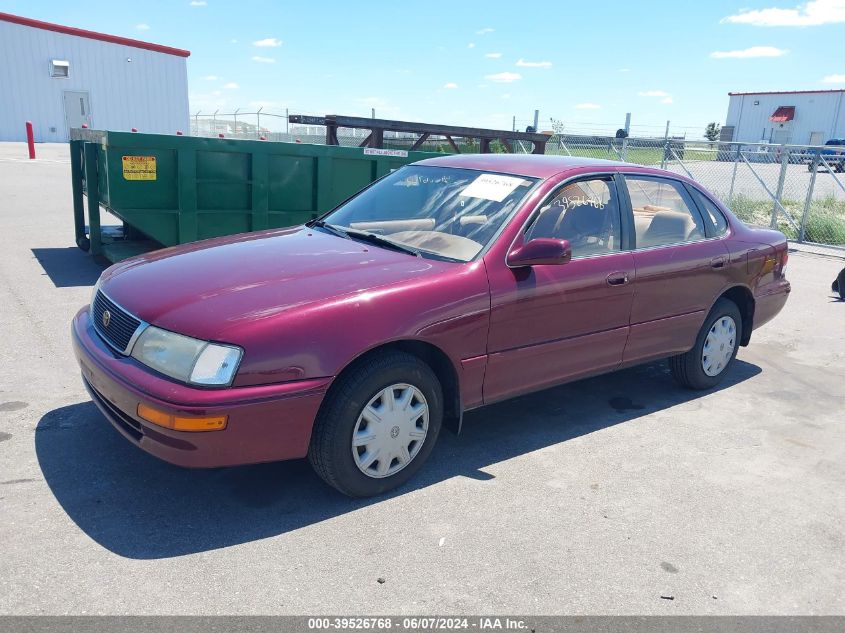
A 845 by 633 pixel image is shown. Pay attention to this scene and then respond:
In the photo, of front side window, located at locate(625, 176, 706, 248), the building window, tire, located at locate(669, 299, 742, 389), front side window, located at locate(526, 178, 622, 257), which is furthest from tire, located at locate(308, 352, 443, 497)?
the building window

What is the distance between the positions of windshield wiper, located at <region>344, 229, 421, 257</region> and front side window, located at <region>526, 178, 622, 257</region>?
26.8 inches

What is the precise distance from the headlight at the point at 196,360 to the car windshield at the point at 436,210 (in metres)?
1.34

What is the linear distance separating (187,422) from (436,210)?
205 cm

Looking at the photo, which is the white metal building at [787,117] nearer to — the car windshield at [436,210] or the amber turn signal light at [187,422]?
the car windshield at [436,210]

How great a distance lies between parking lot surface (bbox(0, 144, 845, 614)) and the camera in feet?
9.16

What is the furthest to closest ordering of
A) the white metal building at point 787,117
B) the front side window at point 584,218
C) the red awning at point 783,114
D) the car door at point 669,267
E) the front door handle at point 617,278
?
1. the red awning at point 783,114
2. the white metal building at point 787,117
3. the car door at point 669,267
4. the front door handle at point 617,278
5. the front side window at point 584,218

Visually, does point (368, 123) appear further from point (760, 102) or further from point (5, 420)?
point (760, 102)

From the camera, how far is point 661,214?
4930mm

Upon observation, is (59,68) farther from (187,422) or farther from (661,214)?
(187,422)

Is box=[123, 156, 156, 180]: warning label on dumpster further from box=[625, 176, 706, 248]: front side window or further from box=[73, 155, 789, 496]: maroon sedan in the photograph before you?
box=[625, 176, 706, 248]: front side window

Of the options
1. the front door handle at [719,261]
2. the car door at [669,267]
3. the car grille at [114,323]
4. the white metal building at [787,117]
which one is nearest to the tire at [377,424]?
the car grille at [114,323]

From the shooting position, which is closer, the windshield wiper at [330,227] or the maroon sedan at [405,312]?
the maroon sedan at [405,312]

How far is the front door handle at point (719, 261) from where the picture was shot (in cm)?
501

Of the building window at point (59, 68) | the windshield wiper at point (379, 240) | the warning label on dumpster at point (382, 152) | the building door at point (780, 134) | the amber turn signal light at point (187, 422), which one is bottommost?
the amber turn signal light at point (187, 422)
